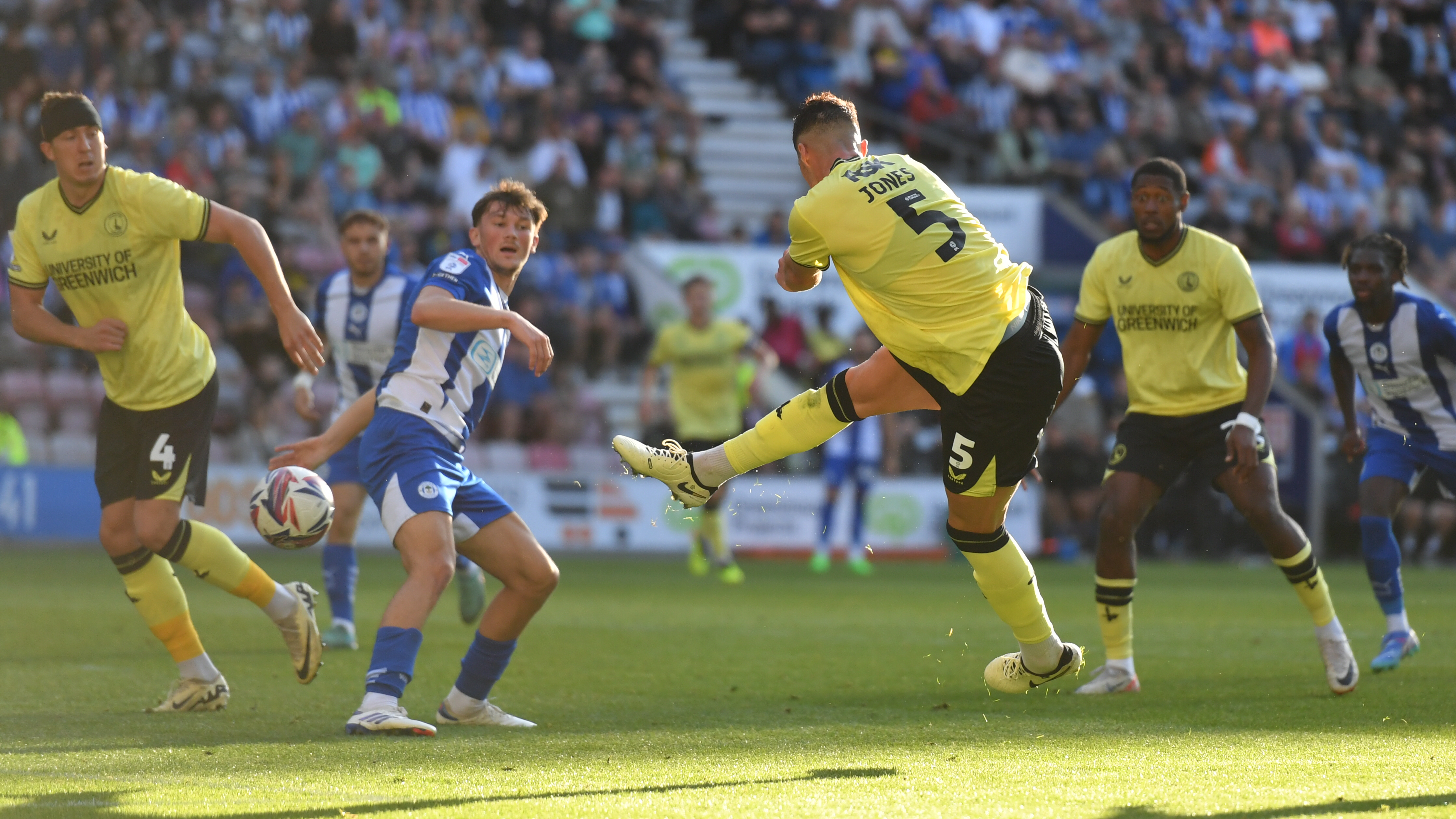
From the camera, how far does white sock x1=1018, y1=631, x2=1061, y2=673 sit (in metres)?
6.06

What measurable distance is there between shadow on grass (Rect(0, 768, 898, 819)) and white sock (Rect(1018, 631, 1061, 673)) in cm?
119

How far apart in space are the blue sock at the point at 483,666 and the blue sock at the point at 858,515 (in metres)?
11.3

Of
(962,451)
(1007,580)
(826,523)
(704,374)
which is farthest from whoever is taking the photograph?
(826,523)

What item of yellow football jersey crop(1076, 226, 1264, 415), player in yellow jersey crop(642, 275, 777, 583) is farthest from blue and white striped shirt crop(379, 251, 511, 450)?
player in yellow jersey crop(642, 275, 777, 583)

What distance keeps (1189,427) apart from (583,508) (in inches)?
439

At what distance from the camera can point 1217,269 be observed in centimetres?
746

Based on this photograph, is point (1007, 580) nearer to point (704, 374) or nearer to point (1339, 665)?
point (1339, 665)

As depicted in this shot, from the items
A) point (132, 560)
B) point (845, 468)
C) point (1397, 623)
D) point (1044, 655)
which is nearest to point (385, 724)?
point (132, 560)

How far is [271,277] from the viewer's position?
20.7ft

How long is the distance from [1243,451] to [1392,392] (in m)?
2.18

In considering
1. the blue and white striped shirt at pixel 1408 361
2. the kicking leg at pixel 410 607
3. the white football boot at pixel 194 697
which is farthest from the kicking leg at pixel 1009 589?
the blue and white striped shirt at pixel 1408 361

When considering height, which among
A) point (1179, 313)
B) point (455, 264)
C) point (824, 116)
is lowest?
point (1179, 313)

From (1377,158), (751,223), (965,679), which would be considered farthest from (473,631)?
(1377,158)

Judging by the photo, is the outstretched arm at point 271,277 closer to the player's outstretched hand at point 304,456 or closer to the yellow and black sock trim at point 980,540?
the player's outstretched hand at point 304,456
